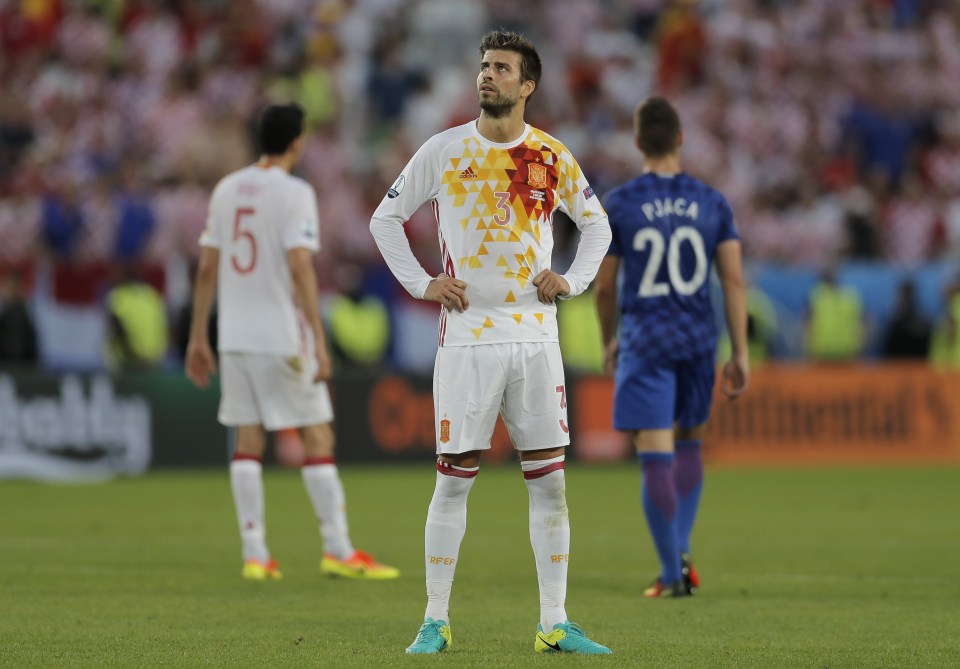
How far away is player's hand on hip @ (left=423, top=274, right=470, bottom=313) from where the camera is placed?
659 centimetres

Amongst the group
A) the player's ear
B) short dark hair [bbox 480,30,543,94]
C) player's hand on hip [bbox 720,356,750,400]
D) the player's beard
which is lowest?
player's hand on hip [bbox 720,356,750,400]

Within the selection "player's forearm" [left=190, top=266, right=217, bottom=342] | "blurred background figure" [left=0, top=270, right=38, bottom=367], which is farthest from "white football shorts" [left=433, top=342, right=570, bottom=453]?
"blurred background figure" [left=0, top=270, right=38, bottom=367]

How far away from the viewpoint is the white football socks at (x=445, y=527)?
6684 millimetres

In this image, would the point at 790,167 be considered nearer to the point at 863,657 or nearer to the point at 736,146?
the point at 736,146

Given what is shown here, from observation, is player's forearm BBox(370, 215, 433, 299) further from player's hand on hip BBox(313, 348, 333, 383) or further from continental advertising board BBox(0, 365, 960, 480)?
continental advertising board BBox(0, 365, 960, 480)

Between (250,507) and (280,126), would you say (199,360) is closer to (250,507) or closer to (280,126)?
(250,507)

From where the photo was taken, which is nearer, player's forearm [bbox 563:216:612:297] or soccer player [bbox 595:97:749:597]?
player's forearm [bbox 563:216:612:297]

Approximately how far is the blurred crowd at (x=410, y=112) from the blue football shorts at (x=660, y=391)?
36.3 feet

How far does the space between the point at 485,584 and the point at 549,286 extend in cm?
312

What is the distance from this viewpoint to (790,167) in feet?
76.7

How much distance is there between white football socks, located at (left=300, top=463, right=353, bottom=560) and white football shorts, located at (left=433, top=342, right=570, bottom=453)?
10.5ft

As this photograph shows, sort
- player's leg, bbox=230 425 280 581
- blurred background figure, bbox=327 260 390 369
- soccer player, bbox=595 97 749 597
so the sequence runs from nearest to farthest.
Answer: soccer player, bbox=595 97 749 597
player's leg, bbox=230 425 280 581
blurred background figure, bbox=327 260 390 369

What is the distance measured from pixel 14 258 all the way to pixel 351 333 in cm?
392

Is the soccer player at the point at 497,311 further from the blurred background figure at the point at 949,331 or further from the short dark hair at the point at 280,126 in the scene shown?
the blurred background figure at the point at 949,331
